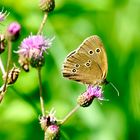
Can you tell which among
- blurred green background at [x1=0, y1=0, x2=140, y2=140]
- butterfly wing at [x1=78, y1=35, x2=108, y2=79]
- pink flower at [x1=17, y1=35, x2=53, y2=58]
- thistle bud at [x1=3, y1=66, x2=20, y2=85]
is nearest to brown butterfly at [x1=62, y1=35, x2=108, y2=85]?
butterfly wing at [x1=78, y1=35, x2=108, y2=79]

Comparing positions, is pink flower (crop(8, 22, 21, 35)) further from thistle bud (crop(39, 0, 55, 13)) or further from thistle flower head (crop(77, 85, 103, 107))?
thistle flower head (crop(77, 85, 103, 107))

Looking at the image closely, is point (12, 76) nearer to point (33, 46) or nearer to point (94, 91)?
point (33, 46)

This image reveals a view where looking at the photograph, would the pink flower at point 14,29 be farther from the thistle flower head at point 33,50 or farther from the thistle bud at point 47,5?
the thistle bud at point 47,5

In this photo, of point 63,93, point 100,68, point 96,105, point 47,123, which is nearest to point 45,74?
point 63,93

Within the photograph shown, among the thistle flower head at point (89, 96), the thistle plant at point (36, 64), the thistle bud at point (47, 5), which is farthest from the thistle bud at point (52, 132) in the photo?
the thistle bud at point (47, 5)

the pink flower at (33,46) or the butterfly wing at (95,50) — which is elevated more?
the pink flower at (33,46)

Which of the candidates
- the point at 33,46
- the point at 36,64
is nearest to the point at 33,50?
the point at 33,46
